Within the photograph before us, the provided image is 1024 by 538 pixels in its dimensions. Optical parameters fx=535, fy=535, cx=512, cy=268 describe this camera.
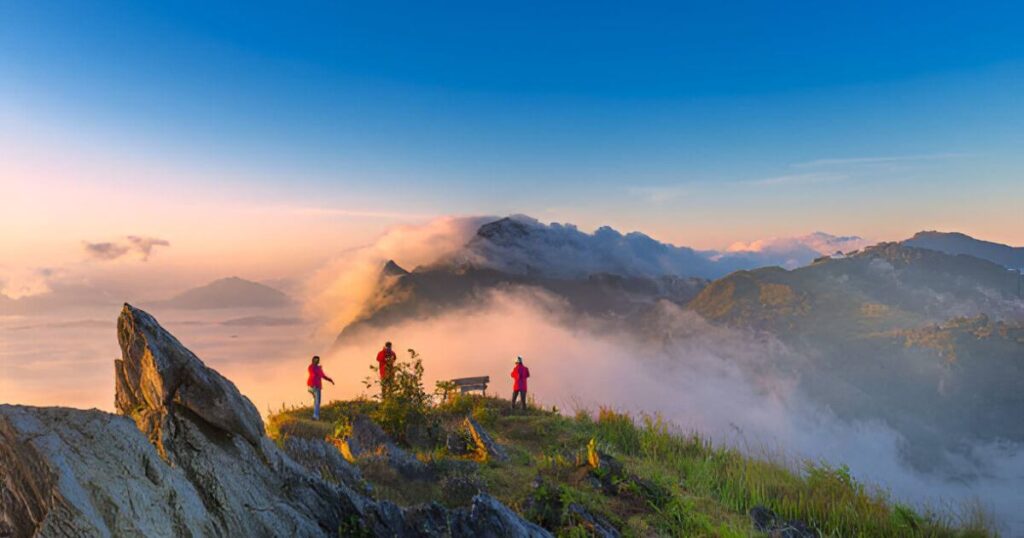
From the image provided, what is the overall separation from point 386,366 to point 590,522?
11.8 m

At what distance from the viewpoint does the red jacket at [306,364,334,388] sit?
2170 cm

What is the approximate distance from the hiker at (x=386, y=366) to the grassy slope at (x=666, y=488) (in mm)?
2341

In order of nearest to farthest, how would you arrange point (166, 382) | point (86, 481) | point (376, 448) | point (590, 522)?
1. point (86, 481)
2. point (166, 382)
3. point (590, 522)
4. point (376, 448)

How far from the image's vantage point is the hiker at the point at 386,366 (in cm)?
2023

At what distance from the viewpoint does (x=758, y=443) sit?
1972cm

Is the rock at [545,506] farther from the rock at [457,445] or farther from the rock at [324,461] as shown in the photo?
the rock at [457,445]

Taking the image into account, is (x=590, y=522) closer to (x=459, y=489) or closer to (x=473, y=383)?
(x=459, y=489)

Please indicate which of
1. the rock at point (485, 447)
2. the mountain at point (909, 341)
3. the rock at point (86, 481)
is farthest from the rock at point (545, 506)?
the mountain at point (909, 341)

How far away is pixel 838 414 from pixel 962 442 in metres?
27.8

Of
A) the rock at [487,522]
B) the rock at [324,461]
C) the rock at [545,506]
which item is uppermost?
the rock at [487,522]

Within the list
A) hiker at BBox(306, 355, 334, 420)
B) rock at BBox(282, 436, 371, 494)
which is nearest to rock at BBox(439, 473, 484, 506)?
rock at BBox(282, 436, 371, 494)

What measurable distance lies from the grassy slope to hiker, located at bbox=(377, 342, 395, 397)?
2.34m

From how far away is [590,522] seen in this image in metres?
11.1

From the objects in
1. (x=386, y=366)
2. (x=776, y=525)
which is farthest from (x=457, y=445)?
(x=776, y=525)
